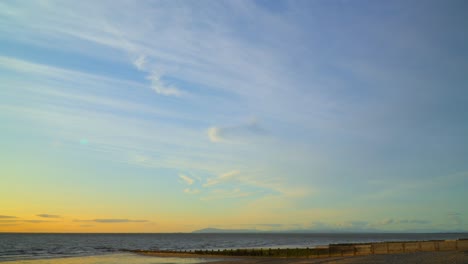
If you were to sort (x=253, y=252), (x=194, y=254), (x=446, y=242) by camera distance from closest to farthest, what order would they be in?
(x=446, y=242), (x=253, y=252), (x=194, y=254)

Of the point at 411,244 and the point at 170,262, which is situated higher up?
the point at 411,244

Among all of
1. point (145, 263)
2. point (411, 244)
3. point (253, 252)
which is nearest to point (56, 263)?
point (145, 263)

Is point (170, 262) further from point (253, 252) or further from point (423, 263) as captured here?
point (423, 263)

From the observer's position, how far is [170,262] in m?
53.7

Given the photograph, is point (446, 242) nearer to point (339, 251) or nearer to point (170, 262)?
point (339, 251)

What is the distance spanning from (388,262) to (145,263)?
34166 mm

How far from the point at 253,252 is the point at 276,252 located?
4.32 meters

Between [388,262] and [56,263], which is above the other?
[388,262]

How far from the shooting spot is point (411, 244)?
4466 centimetres

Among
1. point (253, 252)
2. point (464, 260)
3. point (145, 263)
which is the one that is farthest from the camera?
point (253, 252)

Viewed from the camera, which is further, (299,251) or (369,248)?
(299,251)

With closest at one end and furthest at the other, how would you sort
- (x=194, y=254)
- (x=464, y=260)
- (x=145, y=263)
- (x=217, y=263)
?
1. (x=464, y=260)
2. (x=217, y=263)
3. (x=145, y=263)
4. (x=194, y=254)

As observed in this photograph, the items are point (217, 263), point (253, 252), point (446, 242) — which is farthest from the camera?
point (253, 252)

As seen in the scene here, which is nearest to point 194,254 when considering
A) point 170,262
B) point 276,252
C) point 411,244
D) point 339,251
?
point 170,262
